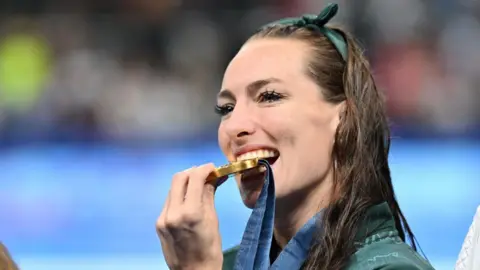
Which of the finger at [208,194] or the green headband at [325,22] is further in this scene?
the green headband at [325,22]

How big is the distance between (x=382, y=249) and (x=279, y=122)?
0.21 metres

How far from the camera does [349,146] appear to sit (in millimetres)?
1197

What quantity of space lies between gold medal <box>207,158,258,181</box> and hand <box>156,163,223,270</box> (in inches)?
0.9

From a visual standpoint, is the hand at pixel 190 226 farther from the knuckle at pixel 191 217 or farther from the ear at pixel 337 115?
the ear at pixel 337 115

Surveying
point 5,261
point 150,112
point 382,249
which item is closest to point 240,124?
point 382,249

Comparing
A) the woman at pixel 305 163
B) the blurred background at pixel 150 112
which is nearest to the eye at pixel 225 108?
the woman at pixel 305 163

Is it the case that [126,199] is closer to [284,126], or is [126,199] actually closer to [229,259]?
[229,259]

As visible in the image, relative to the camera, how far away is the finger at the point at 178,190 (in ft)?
3.44

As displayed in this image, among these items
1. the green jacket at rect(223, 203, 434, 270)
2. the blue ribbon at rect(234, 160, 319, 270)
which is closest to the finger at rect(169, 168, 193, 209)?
the blue ribbon at rect(234, 160, 319, 270)

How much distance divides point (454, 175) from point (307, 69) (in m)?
1.47

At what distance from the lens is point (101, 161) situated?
2.77 m

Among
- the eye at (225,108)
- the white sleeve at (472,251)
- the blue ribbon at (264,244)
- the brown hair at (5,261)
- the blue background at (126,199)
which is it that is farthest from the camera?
the blue background at (126,199)

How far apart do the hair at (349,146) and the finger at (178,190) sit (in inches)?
7.3

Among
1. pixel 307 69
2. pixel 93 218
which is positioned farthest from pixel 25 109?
pixel 307 69
